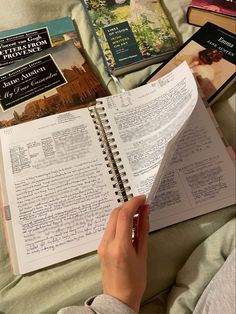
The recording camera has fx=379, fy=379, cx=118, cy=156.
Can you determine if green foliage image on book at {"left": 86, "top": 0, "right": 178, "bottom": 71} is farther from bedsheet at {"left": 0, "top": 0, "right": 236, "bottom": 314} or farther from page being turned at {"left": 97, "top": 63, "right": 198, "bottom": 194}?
bedsheet at {"left": 0, "top": 0, "right": 236, "bottom": 314}

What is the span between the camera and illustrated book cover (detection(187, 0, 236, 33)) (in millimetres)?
806

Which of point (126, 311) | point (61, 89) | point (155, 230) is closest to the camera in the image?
point (126, 311)

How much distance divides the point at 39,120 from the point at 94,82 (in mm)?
135

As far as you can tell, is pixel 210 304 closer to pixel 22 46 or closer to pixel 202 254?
pixel 202 254

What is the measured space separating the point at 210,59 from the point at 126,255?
0.43 m

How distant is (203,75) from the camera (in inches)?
29.1

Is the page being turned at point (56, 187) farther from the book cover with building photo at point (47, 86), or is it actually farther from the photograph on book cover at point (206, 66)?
the photograph on book cover at point (206, 66)

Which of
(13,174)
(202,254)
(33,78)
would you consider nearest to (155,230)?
(202,254)

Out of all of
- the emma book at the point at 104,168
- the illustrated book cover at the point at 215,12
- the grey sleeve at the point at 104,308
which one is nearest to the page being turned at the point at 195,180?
the emma book at the point at 104,168

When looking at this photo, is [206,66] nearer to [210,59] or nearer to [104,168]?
[210,59]

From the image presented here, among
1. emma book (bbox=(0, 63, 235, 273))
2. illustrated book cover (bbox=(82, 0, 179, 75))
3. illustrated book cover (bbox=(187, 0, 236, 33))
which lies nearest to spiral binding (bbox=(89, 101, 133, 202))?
emma book (bbox=(0, 63, 235, 273))

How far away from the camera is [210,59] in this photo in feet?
2.47

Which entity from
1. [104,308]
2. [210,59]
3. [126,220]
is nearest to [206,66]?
[210,59]

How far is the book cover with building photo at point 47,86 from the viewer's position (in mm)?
712
